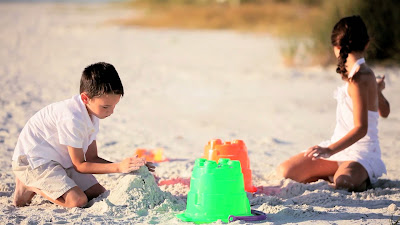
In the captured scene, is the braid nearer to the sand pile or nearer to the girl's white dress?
the girl's white dress

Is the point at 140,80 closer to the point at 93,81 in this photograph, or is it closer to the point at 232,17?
the point at 93,81

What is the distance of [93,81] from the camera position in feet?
11.4

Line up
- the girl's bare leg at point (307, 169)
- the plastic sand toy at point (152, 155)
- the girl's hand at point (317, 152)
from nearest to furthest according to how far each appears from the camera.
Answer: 1. the girl's hand at point (317, 152)
2. the girl's bare leg at point (307, 169)
3. the plastic sand toy at point (152, 155)

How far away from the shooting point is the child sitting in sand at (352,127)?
159 inches

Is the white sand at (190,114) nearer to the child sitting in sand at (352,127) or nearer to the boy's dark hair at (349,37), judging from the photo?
the child sitting in sand at (352,127)

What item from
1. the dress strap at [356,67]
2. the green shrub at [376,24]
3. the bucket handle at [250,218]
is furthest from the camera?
the green shrub at [376,24]

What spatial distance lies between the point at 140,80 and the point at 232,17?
946 centimetres

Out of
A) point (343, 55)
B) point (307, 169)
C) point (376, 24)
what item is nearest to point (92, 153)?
point (307, 169)

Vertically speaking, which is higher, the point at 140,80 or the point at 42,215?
the point at 140,80

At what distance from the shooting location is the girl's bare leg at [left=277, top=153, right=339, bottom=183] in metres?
4.33

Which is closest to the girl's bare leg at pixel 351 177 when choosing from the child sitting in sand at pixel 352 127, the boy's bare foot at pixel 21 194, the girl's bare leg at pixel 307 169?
the child sitting in sand at pixel 352 127

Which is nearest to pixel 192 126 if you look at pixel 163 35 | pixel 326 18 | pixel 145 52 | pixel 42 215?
pixel 42 215

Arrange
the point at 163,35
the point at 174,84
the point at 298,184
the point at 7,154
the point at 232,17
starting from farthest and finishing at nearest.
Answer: the point at 232,17
the point at 163,35
the point at 174,84
the point at 7,154
the point at 298,184

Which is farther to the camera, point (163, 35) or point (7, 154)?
point (163, 35)
